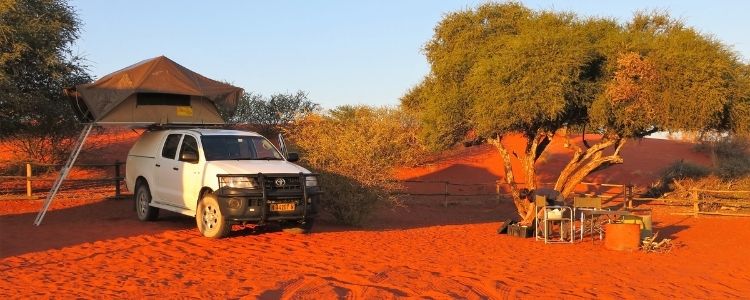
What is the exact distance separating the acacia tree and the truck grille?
6581 millimetres

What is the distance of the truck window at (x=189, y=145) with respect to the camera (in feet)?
42.7

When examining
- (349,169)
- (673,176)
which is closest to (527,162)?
(349,169)

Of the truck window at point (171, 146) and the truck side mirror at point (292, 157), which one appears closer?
the truck window at point (171, 146)

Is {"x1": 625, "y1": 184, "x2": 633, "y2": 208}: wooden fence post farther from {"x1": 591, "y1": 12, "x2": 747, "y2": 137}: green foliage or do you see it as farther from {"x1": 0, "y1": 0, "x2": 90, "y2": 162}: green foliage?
{"x1": 0, "y1": 0, "x2": 90, "y2": 162}: green foliage

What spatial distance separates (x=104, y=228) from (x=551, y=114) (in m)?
10.2

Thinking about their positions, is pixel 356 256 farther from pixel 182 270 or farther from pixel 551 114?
pixel 551 114

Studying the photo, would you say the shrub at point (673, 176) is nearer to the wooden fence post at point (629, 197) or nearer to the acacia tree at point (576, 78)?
the wooden fence post at point (629, 197)

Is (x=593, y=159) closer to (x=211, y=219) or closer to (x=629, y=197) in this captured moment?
(x=629, y=197)

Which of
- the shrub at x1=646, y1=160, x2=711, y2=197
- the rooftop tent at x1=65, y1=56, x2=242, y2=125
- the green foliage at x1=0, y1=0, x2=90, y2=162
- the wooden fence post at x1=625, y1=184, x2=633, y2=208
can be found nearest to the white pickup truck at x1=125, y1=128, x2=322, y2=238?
the rooftop tent at x1=65, y1=56, x2=242, y2=125

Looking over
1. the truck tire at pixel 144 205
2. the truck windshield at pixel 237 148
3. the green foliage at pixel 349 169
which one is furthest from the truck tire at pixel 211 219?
the green foliage at pixel 349 169

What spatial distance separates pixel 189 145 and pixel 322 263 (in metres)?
4.39

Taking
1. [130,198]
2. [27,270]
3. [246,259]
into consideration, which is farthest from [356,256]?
[130,198]

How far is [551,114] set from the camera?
1661 cm

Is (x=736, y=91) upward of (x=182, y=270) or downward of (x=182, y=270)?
upward
